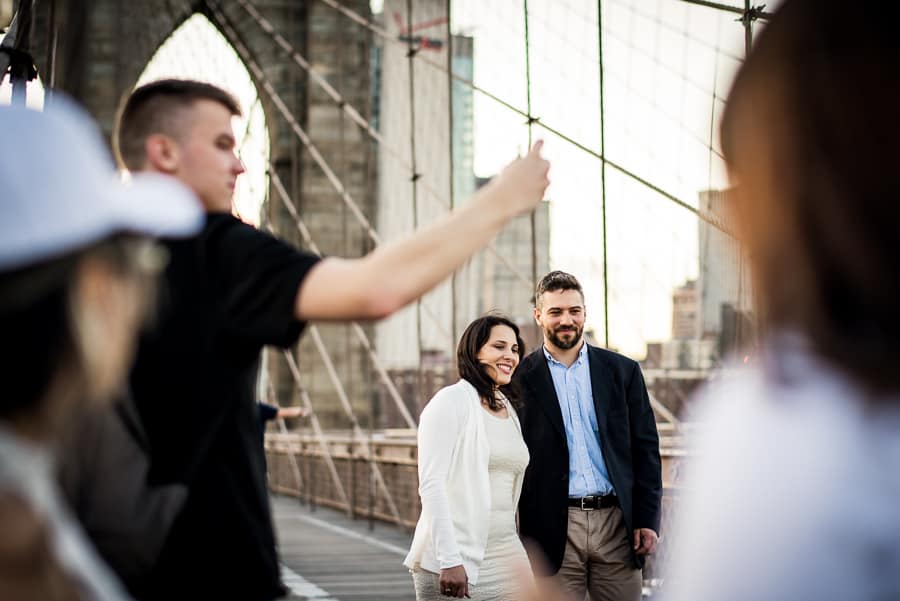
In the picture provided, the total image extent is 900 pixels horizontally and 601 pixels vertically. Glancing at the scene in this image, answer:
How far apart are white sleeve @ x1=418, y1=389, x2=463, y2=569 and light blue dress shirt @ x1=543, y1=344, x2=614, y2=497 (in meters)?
0.51

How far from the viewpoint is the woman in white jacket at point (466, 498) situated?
2928 mm

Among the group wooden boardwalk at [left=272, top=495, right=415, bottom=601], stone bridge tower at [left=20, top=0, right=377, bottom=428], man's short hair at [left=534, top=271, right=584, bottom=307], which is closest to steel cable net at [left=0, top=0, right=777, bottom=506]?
stone bridge tower at [left=20, top=0, right=377, bottom=428]

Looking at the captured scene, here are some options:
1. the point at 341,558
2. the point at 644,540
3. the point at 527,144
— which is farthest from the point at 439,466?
the point at 341,558

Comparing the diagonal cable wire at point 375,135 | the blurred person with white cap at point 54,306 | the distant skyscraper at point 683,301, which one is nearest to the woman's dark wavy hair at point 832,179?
the blurred person with white cap at point 54,306

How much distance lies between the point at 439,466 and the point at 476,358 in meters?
0.35

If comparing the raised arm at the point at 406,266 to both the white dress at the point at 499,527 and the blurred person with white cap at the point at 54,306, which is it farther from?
the white dress at the point at 499,527

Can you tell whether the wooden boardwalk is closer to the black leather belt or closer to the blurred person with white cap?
the black leather belt

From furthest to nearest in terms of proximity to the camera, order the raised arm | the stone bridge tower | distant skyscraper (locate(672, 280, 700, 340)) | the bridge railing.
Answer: the stone bridge tower < distant skyscraper (locate(672, 280, 700, 340)) < the bridge railing < the raised arm

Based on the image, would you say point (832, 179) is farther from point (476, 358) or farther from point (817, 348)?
point (476, 358)

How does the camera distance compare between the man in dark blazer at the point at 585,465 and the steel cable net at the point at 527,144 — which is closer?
the man in dark blazer at the point at 585,465

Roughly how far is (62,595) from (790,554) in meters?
0.37

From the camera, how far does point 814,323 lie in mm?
745

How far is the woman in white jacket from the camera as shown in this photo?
9.61 feet

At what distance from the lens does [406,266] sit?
1222mm
